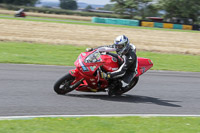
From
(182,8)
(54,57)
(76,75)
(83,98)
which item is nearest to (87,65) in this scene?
(76,75)

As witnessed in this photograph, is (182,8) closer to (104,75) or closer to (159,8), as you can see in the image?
(159,8)

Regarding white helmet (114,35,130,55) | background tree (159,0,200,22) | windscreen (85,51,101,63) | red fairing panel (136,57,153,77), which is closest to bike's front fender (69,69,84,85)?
windscreen (85,51,101,63)

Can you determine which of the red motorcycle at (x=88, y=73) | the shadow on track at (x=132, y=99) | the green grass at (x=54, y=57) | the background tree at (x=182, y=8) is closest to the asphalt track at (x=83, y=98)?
the shadow on track at (x=132, y=99)

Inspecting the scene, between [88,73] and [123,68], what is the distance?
906mm

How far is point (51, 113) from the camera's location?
6438 mm

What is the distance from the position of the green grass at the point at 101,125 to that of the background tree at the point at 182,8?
50.2m

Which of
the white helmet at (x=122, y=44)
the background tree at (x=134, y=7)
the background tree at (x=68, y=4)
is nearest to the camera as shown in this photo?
the white helmet at (x=122, y=44)

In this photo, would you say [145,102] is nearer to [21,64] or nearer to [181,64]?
[21,64]

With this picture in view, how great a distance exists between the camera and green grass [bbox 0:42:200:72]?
13251 mm

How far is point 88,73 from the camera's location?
7566 mm

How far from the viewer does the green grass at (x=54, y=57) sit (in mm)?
13251

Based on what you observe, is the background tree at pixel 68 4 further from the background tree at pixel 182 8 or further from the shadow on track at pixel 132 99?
the shadow on track at pixel 132 99

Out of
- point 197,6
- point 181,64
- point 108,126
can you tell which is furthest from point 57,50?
point 197,6

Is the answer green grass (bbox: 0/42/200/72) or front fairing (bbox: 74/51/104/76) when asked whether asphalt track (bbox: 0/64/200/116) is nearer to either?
front fairing (bbox: 74/51/104/76)
